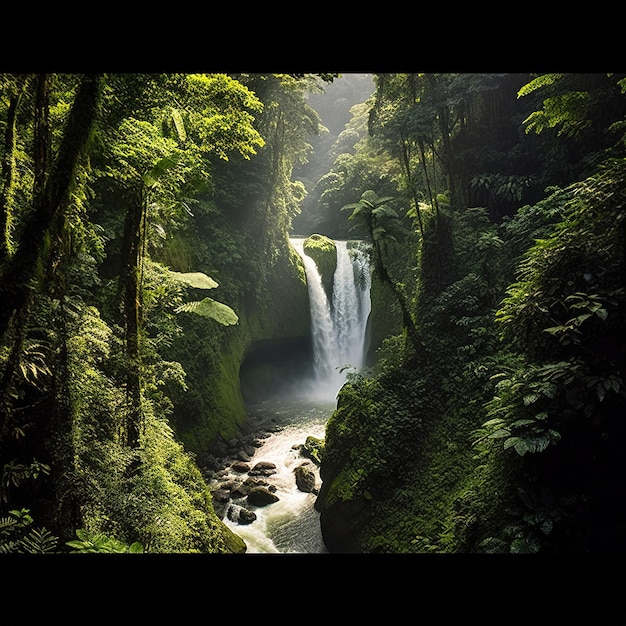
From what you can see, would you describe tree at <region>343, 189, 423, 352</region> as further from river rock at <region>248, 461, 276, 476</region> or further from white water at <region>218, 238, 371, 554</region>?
river rock at <region>248, 461, 276, 476</region>

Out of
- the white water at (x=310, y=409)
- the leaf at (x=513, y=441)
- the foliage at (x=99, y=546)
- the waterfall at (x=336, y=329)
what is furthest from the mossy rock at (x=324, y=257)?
the foliage at (x=99, y=546)

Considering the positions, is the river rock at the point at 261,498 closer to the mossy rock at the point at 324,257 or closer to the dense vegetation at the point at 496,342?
the dense vegetation at the point at 496,342

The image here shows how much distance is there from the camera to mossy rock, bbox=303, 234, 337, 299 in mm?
16219

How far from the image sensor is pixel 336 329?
15.5 meters

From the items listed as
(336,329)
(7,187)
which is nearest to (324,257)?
(336,329)

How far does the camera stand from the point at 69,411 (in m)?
3.48

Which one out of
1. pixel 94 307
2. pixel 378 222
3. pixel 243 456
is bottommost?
pixel 243 456

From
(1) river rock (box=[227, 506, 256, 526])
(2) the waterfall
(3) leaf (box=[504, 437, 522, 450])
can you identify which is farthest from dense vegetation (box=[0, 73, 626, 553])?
(2) the waterfall

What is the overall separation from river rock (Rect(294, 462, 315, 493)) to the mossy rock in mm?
8572

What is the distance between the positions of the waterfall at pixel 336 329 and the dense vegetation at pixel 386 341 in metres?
5.74

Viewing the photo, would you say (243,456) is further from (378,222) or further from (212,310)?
(378,222)

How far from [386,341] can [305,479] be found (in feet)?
11.3

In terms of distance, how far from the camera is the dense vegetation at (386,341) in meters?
3.07
